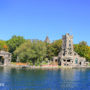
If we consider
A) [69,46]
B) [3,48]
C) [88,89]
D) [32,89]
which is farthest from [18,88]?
[3,48]

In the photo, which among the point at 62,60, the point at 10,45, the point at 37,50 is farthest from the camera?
the point at 10,45

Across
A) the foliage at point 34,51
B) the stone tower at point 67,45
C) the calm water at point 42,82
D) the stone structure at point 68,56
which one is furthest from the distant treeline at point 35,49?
the calm water at point 42,82

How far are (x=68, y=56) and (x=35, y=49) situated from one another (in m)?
24.7

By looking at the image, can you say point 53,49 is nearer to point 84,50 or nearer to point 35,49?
point 84,50

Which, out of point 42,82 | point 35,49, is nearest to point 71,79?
point 42,82

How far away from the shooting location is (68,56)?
102062mm

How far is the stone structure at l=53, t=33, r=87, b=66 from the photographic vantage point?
101 metres

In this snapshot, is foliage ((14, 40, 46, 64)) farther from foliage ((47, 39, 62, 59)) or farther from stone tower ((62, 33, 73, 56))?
foliage ((47, 39, 62, 59))

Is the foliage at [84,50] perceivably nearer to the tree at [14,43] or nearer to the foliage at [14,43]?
the foliage at [14,43]

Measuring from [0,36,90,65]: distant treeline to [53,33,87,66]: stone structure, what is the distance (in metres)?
8.22

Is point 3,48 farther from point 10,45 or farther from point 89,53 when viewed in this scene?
point 89,53

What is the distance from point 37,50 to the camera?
8606 centimetres

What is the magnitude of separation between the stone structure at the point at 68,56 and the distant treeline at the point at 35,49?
8.22 m

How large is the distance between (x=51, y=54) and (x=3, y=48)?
32.7 m
